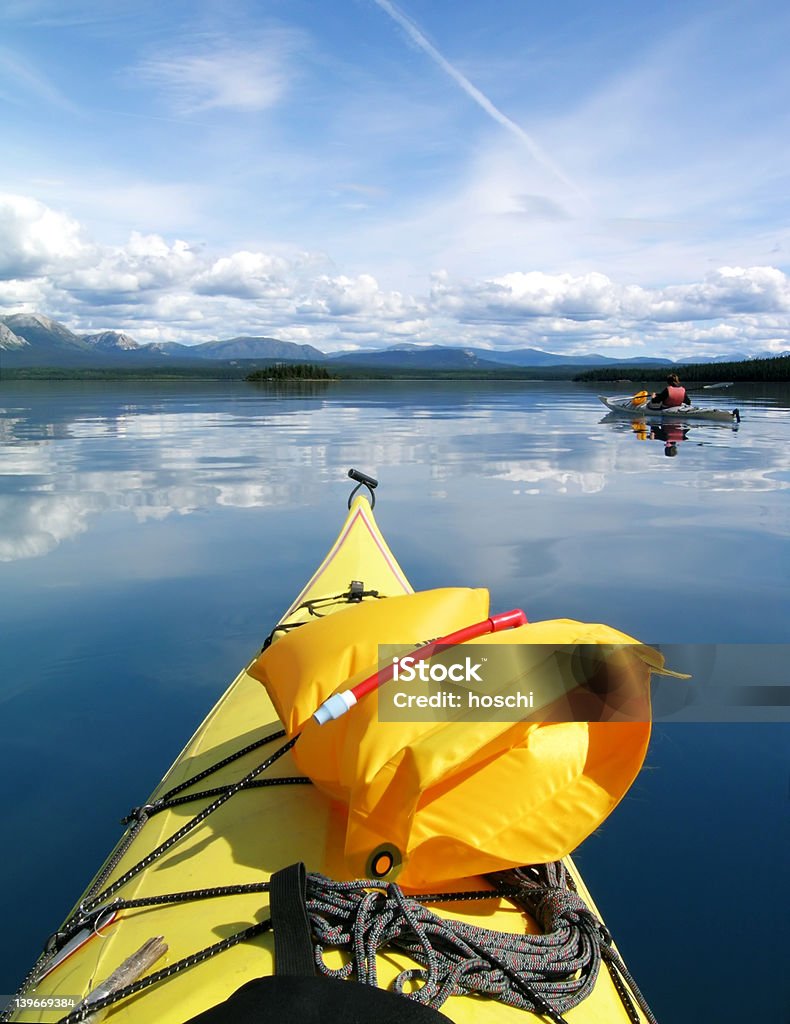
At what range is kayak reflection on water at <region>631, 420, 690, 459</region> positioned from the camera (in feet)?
53.1

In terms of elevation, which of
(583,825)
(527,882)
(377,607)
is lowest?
(527,882)

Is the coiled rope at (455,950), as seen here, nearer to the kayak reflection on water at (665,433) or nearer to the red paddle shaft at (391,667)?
the red paddle shaft at (391,667)

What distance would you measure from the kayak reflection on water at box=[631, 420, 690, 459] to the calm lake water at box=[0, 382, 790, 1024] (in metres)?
1.10

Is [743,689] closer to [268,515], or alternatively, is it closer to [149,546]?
[149,546]

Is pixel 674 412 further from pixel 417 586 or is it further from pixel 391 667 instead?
pixel 391 667

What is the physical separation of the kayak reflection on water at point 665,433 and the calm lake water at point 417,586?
1103 millimetres

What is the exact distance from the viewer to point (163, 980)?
1646mm

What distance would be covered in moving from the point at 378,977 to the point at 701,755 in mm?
2441

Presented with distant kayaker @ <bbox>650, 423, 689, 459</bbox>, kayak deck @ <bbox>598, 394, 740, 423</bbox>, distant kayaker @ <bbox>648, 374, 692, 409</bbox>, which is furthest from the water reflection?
distant kayaker @ <bbox>648, 374, 692, 409</bbox>

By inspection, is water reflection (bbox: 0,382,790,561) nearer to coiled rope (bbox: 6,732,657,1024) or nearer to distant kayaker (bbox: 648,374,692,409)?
distant kayaker (bbox: 648,374,692,409)

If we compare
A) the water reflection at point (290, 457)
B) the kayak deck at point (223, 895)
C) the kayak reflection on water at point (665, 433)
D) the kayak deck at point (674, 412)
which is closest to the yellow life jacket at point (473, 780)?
the kayak deck at point (223, 895)

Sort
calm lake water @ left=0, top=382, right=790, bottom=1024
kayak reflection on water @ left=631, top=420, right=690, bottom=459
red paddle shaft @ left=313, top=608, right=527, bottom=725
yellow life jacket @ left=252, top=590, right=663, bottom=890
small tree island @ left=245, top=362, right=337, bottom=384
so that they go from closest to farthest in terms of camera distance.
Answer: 1. yellow life jacket @ left=252, top=590, right=663, bottom=890
2. red paddle shaft @ left=313, top=608, right=527, bottom=725
3. calm lake water @ left=0, top=382, right=790, bottom=1024
4. kayak reflection on water @ left=631, top=420, right=690, bottom=459
5. small tree island @ left=245, top=362, right=337, bottom=384

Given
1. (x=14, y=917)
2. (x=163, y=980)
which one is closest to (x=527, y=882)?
(x=163, y=980)

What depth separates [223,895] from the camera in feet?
6.29
